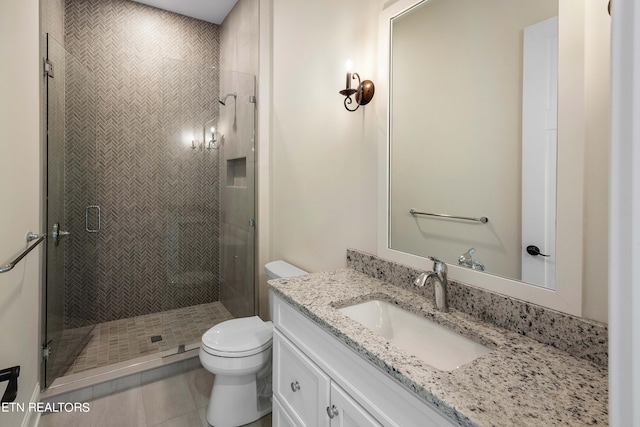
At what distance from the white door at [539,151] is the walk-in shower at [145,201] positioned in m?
1.99

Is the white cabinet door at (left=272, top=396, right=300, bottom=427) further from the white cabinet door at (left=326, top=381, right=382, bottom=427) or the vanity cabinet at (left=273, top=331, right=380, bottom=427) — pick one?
the white cabinet door at (left=326, top=381, right=382, bottom=427)

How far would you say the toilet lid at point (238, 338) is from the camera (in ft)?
5.48

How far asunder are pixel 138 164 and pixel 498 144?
297cm

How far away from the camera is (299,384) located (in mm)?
1231

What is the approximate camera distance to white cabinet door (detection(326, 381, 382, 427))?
90 cm

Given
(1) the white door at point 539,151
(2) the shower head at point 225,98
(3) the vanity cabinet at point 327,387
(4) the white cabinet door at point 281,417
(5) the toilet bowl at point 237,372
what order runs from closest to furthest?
1. (3) the vanity cabinet at point 327,387
2. (1) the white door at point 539,151
3. (4) the white cabinet door at point 281,417
4. (5) the toilet bowl at point 237,372
5. (2) the shower head at point 225,98

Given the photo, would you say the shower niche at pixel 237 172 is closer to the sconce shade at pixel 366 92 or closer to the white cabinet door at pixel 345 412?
the sconce shade at pixel 366 92

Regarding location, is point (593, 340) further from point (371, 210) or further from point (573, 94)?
point (371, 210)

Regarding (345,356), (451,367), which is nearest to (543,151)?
(451,367)

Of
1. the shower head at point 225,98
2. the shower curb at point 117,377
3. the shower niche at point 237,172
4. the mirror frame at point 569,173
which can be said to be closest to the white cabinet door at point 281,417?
the mirror frame at point 569,173

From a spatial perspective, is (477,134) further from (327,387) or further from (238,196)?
(238,196)

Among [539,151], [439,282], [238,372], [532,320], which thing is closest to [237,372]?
[238,372]

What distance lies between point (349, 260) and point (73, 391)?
1.81 meters

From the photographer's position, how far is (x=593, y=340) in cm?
82
